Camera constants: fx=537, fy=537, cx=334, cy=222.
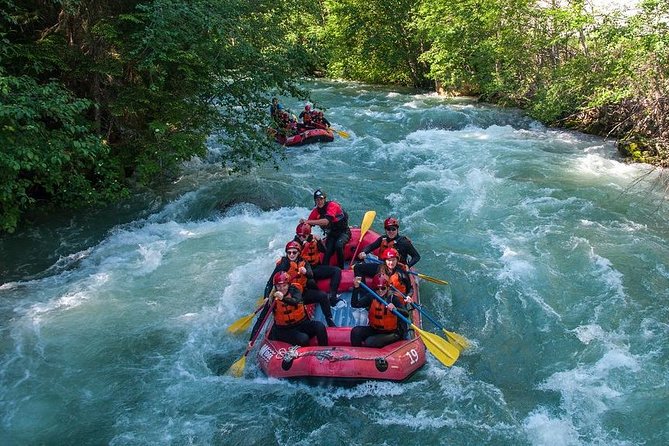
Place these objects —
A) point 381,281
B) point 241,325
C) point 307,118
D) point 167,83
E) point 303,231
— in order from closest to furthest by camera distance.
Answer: point 381,281
point 241,325
point 303,231
point 167,83
point 307,118

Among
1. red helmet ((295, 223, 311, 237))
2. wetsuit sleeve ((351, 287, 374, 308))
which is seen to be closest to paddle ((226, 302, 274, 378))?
wetsuit sleeve ((351, 287, 374, 308))

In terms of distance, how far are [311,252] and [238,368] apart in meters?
1.98

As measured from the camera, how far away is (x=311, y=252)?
737 centimetres

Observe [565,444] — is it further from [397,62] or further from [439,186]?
[397,62]

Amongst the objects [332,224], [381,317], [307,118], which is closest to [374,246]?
[332,224]

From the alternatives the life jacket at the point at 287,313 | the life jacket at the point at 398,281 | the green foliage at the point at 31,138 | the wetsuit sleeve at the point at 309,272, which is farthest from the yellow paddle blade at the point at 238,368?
the green foliage at the point at 31,138

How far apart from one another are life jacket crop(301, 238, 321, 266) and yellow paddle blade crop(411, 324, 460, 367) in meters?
1.86

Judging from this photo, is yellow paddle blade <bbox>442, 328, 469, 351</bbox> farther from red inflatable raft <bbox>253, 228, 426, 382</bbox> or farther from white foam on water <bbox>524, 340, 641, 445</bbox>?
white foam on water <bbox>524, 340, 641, 445</bbox>

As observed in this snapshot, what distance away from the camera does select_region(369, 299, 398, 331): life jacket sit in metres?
5.93

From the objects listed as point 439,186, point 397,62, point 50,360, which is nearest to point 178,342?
point 50,360

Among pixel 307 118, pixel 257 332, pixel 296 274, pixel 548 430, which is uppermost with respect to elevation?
pixel 307 118

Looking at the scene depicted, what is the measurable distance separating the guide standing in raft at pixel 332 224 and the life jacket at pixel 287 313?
5.82 ft

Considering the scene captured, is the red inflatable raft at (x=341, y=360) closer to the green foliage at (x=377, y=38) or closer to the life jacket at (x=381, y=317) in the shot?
the life jacket at (x=381, y=317)

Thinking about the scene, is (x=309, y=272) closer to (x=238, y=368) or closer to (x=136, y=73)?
(x=238, y=368)
